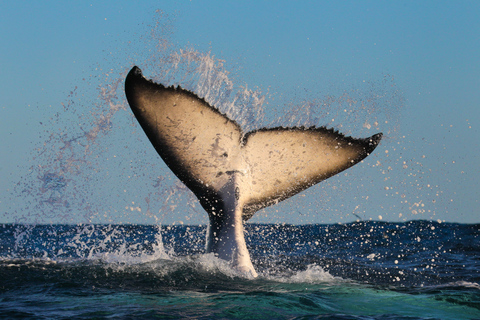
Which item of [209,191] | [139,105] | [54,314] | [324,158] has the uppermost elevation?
[139,105]

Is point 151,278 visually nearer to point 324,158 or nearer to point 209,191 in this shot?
point 209,191

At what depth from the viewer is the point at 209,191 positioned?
5199 millimetres

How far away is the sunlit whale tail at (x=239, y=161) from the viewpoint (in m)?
4.79

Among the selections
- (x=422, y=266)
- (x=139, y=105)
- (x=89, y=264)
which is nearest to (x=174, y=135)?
(x=139, y=105)

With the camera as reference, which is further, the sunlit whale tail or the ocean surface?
the sunlit whale tail

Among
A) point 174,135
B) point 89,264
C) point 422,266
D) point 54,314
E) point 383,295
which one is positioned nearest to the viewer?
point 54,314

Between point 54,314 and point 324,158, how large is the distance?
125 inches

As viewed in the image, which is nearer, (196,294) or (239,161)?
(196,294)

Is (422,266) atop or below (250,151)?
below

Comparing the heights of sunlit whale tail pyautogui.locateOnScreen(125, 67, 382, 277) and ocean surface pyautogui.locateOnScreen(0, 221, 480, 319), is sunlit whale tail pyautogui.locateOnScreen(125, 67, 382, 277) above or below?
above

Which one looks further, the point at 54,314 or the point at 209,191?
the point at 209,191

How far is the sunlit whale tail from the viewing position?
479cm

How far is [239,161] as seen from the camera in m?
5.21

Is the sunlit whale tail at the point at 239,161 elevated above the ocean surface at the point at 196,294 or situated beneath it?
elevated above
